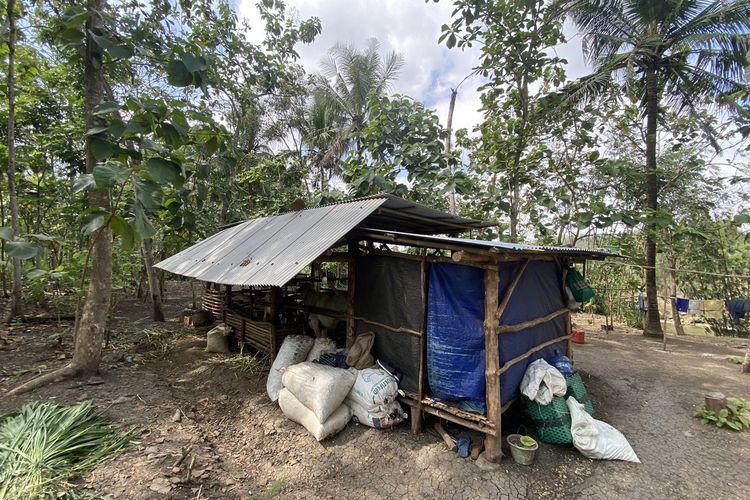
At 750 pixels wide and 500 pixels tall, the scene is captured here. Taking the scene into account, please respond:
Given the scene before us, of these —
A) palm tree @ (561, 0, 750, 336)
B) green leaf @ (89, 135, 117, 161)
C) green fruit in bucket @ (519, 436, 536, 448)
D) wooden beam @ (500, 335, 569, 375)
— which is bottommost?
green fruit in bucket @ (519, 436, 536, 448)

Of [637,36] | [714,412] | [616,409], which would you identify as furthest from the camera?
[637,36]

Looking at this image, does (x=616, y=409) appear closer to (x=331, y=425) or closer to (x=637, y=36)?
(x=331, y=425)

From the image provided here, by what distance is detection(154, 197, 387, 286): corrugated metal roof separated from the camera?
328 cm

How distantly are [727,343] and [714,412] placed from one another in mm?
6243

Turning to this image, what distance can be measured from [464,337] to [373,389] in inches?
47.0

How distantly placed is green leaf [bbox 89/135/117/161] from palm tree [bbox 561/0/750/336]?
27.1 ft

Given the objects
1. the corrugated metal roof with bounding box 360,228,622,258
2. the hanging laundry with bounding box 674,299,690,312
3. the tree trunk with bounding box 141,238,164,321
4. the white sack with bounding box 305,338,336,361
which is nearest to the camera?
the corrugated metal roof with bounding box 360,228,622,258

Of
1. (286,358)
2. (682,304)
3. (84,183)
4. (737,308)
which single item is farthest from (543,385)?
(737,308)

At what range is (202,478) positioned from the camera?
2947 mm

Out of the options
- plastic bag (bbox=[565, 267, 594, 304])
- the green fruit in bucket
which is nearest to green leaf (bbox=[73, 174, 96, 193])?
the green fruit in bucket

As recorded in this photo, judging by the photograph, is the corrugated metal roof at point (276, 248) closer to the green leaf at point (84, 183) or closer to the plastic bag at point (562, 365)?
the green leaf at point (84, 183)

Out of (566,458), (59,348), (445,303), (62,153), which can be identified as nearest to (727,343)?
(566,458)

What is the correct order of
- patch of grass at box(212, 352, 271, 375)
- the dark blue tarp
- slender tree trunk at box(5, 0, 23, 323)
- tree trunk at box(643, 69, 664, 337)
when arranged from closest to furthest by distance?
the dark blue tarp → slender tree trunk at box(5, 0, 23, 323) → patch of grass at box(212, 352, 271, 375) → tree trunk at box(643, 69, 664, 337)

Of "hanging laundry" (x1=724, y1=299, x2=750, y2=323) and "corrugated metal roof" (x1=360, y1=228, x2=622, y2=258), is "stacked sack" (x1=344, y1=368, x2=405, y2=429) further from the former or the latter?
"hanging laundry" (x1=724, y1=299, x2=750, y2=323)
